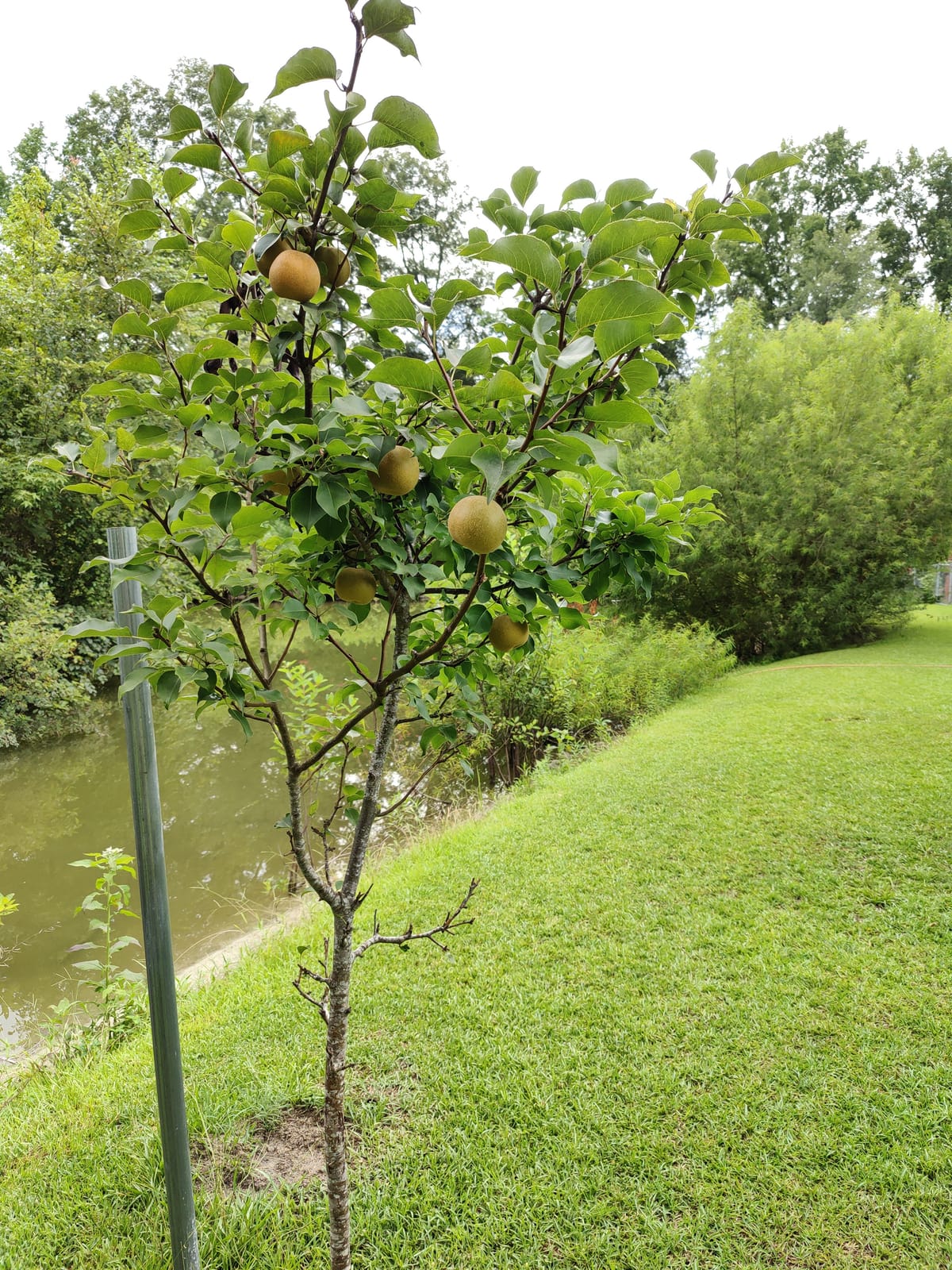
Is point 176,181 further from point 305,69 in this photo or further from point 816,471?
point 816,471

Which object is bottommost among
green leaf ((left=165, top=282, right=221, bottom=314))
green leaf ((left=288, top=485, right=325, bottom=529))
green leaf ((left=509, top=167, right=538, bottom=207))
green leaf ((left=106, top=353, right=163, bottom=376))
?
green leaf ((left=288, top=485, right=325, bottom=529))

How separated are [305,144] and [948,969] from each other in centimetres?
306

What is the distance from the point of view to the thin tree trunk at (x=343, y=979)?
1167 mm

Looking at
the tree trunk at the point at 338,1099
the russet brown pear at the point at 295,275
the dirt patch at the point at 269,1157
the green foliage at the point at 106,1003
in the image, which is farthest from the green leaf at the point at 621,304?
the green foliage at the point at 106,1003

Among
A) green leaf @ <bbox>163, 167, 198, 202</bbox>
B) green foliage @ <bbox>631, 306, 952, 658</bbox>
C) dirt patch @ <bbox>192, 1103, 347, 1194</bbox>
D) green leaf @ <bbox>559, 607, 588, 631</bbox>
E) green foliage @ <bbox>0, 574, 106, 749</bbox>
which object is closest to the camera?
green leaf @ <bbox>163, 167, 198, 202</bbox>

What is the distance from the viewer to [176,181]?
83 cm

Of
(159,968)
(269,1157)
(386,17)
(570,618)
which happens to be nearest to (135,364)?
(386,17)

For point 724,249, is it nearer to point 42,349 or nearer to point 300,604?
point 42,349

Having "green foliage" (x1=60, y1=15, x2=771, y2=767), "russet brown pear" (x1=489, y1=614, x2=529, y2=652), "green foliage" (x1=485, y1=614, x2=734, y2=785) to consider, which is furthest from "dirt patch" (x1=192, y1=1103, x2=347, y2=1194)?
A: "green foliage" (x1=485, y1=614, x2=734, y2=785)

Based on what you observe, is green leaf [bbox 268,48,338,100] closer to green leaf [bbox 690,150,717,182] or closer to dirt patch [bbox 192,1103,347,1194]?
green leaf [bbox 690,150,717,182]

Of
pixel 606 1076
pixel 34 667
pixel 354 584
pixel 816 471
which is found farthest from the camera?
pixel 816 471

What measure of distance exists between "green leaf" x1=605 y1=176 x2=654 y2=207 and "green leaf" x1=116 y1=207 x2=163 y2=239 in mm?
583

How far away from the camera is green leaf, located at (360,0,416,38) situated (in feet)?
2.25

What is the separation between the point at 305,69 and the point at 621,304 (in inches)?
17.4
